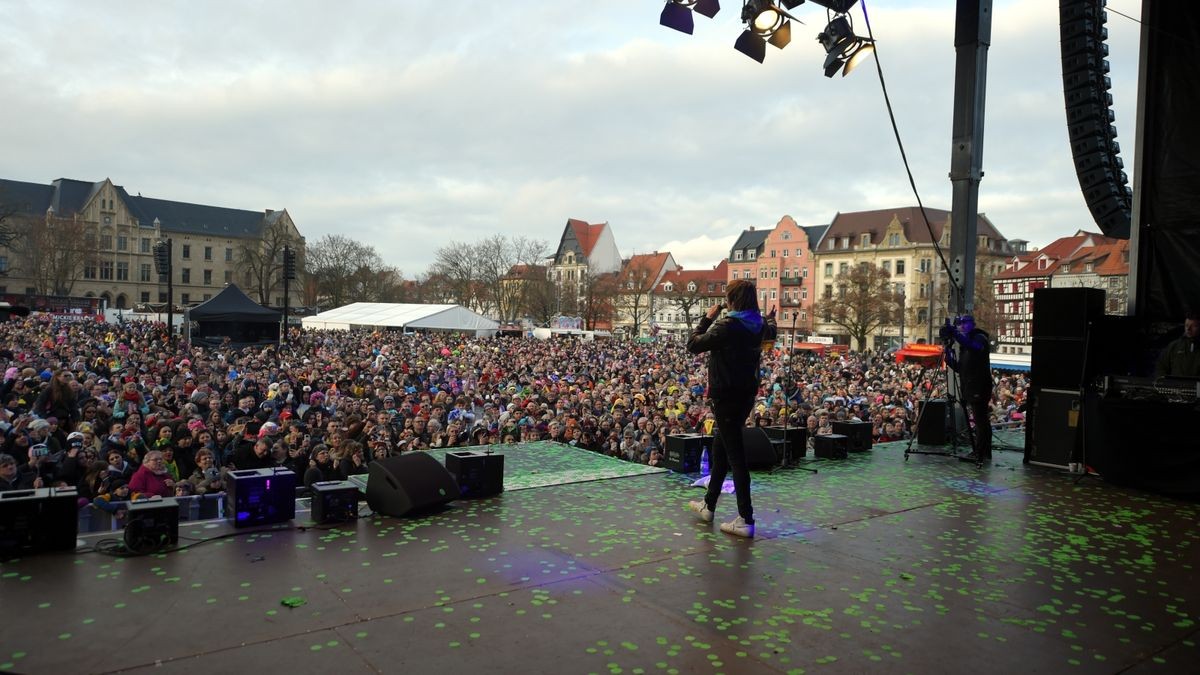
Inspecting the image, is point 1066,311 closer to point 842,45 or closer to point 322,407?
point 842,45

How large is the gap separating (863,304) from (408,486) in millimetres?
48398

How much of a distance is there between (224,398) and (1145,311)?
12878mm

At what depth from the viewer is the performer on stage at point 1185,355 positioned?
6.13 meters

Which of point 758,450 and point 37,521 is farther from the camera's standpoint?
point 758,450

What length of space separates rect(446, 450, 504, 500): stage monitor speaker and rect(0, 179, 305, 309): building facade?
66.9 metres

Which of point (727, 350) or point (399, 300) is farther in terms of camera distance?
point (399, 300)

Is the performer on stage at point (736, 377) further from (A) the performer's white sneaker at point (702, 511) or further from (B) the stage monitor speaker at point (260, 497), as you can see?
(B) the stage monitor speaker at point (260, 497)

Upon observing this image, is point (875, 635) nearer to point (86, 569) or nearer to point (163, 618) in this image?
point (163, 618)

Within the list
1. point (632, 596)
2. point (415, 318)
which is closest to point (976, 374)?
point (632, 596)

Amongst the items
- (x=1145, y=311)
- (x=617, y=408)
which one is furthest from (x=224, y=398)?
(x=1145, y=311)

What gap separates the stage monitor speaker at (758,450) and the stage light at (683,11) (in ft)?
13.6

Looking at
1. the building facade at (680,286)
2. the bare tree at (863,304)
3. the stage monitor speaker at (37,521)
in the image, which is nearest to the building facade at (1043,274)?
the bare tree at (863,304)

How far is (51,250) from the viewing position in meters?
61.6

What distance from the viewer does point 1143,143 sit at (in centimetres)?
737
